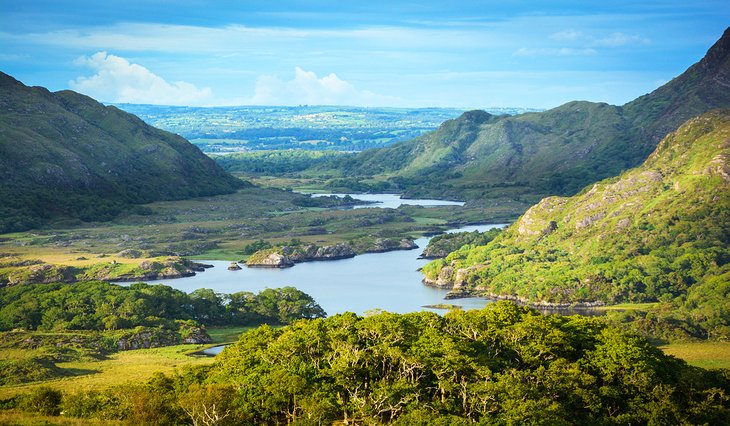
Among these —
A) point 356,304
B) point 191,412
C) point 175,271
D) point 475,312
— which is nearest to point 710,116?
point 356,304

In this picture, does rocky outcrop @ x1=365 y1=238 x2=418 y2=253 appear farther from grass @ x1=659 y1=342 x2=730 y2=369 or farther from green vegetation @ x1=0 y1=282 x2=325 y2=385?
grass @ x1=659 y1=342 x2=730 y2=369

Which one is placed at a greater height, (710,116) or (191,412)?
(710,116)

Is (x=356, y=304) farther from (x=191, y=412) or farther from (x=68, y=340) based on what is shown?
(x=191, y=412)

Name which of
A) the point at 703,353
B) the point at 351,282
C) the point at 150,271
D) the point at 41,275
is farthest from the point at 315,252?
the point at 703,353

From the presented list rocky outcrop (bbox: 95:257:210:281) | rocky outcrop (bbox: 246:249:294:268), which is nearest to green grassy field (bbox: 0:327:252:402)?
rocky outcrop (bbox: 95:257:210:281)

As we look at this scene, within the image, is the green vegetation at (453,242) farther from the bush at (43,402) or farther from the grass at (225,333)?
the bush at (43,402)

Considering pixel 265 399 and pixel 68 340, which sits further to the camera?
pixel 68 340

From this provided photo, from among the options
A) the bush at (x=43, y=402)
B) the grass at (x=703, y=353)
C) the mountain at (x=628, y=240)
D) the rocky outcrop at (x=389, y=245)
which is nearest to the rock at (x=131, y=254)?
the rocky outcrop at (x=389, y=245)
